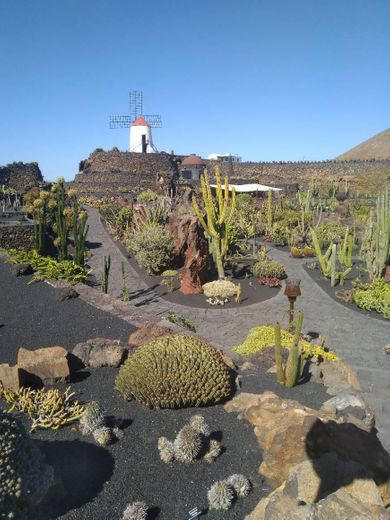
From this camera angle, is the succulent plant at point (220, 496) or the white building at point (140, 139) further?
the white building at point (140, 139)

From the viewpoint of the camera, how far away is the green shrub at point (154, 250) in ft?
44.5

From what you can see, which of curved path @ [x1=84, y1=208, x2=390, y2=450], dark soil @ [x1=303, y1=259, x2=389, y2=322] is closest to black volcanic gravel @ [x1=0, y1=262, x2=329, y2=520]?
curved path @ [x1=84, y1=208, x2=390, y2=450]

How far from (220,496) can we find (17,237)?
12.4 meters

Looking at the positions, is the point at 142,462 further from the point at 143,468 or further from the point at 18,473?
the point at 18,473

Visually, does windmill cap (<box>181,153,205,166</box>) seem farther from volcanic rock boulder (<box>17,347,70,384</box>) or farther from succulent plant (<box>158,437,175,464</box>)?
succulent plant (<box>158,437,175,464</box>)

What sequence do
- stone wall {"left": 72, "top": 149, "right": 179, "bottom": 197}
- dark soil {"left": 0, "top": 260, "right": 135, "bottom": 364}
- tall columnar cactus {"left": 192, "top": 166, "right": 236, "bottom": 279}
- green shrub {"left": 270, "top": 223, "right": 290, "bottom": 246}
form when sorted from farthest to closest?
stone wall {"left": 72, "top": 149, "right": 179, "bottom": 197} < green shrub {"left": 270, "top": 223, "right": 290, "bottom": 246} < tall columnar cactus {"left": 192, "top": 166, "right": 236, "bottom": 279} < dark soil {"left": 0, "top": 260, "right": 135, "bottom": 364}

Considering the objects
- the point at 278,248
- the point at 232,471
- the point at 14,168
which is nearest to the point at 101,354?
the point at 232,471

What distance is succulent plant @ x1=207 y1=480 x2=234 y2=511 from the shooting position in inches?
128

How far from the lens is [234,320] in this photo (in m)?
9.49

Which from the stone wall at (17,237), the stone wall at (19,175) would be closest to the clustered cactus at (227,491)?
the stone wall at (17,237)

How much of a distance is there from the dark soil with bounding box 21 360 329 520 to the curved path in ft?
6.95

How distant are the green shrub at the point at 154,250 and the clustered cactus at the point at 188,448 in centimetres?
981

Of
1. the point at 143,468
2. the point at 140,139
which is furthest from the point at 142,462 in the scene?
the point at 140,139

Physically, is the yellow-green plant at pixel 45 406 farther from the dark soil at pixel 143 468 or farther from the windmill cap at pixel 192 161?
the windmill cap at pixel 192 161
